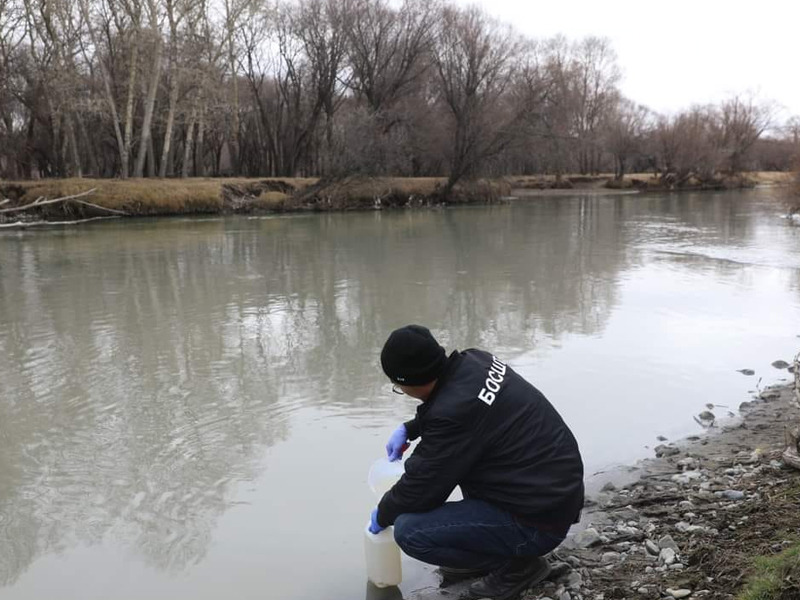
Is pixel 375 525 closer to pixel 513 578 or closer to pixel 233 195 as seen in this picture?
pixel 513 578

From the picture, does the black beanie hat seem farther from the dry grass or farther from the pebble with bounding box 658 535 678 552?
the dry grass

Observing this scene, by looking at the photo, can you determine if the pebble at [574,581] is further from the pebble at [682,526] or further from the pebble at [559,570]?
the pebble at [682,526]

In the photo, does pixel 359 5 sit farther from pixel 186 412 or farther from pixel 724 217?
pixel 186 412

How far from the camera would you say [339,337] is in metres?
9.09

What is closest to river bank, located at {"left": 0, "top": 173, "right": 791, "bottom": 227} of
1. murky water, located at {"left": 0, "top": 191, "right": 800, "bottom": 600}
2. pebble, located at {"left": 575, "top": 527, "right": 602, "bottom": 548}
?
murky water, located at {"left": 0, "top": 191, "right": 800, "bottom": 600}

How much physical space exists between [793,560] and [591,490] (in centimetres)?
188

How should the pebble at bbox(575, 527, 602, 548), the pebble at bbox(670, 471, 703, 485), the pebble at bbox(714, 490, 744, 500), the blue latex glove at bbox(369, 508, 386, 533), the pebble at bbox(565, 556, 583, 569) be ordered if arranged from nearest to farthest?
1. the blue latex glove at bbox(369, 508, 386, 533)
2. the pebble at bbox(565, 556, 583, 569)
3. the pebble at bbox(575, 527, 602, 548)
4. the pebble at bbox(714, 490, 744, 500)
5. the pebble at bbox(670, 471, 703, 485)

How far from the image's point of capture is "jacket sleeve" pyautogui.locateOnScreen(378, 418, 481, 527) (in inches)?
120

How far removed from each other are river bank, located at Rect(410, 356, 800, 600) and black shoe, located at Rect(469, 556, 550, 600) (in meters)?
0.06

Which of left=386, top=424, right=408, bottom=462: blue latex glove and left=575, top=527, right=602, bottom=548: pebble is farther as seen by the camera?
left=575, top=527, right=602, bottom=548: pebble

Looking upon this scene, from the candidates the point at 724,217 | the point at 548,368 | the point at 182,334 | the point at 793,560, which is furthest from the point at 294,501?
the point at 724,217

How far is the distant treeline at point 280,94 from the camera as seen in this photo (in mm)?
33969

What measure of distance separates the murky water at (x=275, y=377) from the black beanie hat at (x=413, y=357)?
4.31 ft

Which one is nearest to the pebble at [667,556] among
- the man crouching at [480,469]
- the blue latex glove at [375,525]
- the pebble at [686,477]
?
the man crouching at [480,469]
